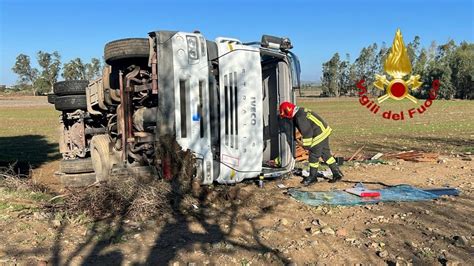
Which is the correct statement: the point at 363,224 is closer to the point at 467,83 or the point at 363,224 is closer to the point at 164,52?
A: the point at 164,52

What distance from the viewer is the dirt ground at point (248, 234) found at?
12.1ft

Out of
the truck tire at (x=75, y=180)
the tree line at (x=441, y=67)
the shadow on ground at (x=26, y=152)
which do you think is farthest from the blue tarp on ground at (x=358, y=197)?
the tree line at (x=441, y=67)

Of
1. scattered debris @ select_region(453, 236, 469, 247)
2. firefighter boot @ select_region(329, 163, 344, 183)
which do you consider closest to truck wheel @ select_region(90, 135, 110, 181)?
firefighter boot @ select_region(329, 163, 344, 183)

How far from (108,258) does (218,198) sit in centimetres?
212

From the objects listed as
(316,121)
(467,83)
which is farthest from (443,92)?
(316,121)

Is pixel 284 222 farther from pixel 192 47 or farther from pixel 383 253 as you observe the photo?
pixel 192 47

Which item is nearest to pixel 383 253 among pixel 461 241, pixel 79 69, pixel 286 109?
pixel 461 241

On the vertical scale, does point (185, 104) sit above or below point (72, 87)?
below

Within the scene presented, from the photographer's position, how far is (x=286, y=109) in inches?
264

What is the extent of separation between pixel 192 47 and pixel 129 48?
2.72ft

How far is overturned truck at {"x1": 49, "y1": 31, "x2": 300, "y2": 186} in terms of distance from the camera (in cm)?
544

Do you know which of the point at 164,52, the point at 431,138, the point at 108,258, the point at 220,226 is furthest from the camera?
the point at 431,138

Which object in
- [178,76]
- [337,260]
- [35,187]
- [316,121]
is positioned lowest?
[337,260]

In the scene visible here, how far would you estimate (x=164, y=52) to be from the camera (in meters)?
5.41
